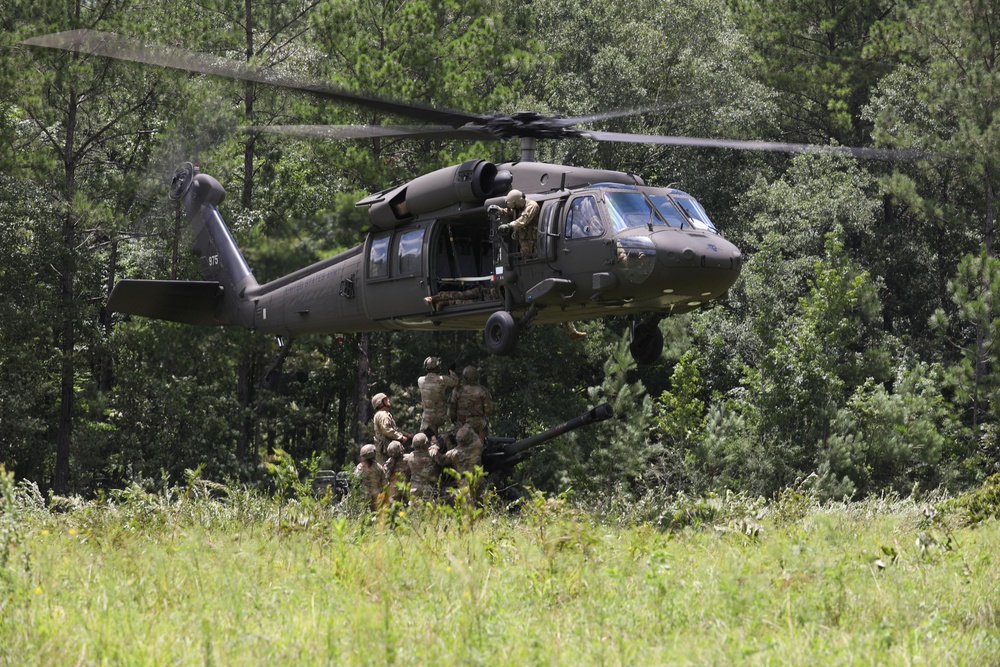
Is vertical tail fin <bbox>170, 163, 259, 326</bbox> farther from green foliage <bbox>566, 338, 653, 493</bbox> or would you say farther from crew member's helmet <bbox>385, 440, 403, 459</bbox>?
green foliage <bbox>566, 338, 653, 493</bbox>

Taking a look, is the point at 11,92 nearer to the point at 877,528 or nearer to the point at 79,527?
the point at 79,527

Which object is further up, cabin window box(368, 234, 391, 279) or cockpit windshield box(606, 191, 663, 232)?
cockpit windshield box(606, 191, 663, 232)

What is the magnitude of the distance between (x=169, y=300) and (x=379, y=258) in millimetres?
4692

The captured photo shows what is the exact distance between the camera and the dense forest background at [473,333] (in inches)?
843

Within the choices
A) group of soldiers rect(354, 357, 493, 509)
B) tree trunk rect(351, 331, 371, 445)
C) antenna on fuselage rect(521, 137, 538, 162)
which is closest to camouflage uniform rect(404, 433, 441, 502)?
group of soldiers rect(354, 357, 493, 509)

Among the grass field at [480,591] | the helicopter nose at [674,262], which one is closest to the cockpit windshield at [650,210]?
the helicopter nose at [674,262]

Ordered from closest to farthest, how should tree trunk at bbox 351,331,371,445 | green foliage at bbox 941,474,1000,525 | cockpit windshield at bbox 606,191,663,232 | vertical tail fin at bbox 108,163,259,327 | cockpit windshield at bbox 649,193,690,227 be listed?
green foliage at bbox 941,474,1000,525, cockpit windshield at bbox 606,191,663,232, cockpit windshield at bbox 649,193,690,227, vertical tail fin at bbox 108,163,259,327, tree trunk at bbox 351,331,371,445

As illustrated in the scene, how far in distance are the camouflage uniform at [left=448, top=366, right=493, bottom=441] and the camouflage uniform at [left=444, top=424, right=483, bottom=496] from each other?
0.20m

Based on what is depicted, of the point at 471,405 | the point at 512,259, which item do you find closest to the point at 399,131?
the point at 512,259

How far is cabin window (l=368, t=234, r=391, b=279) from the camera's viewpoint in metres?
13.4

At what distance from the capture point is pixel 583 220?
1166 cm

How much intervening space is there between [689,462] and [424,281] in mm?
9538

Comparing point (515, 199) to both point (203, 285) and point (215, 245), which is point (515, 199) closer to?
point (203, 285)

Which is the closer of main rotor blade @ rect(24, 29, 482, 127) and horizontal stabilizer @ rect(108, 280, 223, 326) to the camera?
main rotor blade @ rect(24, 29, 482, 127)
